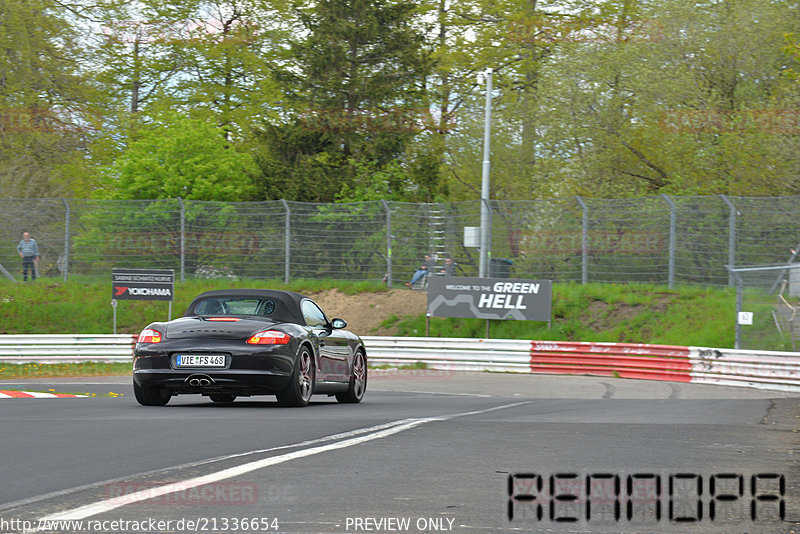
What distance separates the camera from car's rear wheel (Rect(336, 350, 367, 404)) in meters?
14.3

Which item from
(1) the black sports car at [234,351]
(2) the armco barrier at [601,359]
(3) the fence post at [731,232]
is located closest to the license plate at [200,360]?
(1) the black sports car at [234,351]

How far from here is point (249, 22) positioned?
2101 inches

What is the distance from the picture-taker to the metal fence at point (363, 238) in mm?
29109

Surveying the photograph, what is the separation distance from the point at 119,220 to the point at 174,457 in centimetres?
2661

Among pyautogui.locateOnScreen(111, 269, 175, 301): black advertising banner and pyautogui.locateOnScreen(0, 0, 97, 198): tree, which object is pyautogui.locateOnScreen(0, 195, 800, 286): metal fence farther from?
pyautogui.locateOnScreen(0, 0, 97, 198): tree

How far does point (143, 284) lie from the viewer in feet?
100

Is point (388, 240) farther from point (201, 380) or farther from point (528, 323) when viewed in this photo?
point (201, 380)

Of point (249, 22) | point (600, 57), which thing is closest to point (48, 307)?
point (600, 57)

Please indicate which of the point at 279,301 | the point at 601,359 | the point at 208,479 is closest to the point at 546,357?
the point at 601,359

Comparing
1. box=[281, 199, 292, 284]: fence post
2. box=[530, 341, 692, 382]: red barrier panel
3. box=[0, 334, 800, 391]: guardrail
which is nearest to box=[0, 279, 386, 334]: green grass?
box=[281, 199, 292, 284]: fence post

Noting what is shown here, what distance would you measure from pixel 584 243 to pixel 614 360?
442cm

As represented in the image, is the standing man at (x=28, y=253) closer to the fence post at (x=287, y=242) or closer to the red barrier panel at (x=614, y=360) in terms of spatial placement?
the fence post at (x=287, y=242)

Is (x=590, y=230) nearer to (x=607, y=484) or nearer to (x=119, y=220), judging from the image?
(x=119, y=220)

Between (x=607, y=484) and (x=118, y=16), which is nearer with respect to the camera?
(x=607, y=484)
